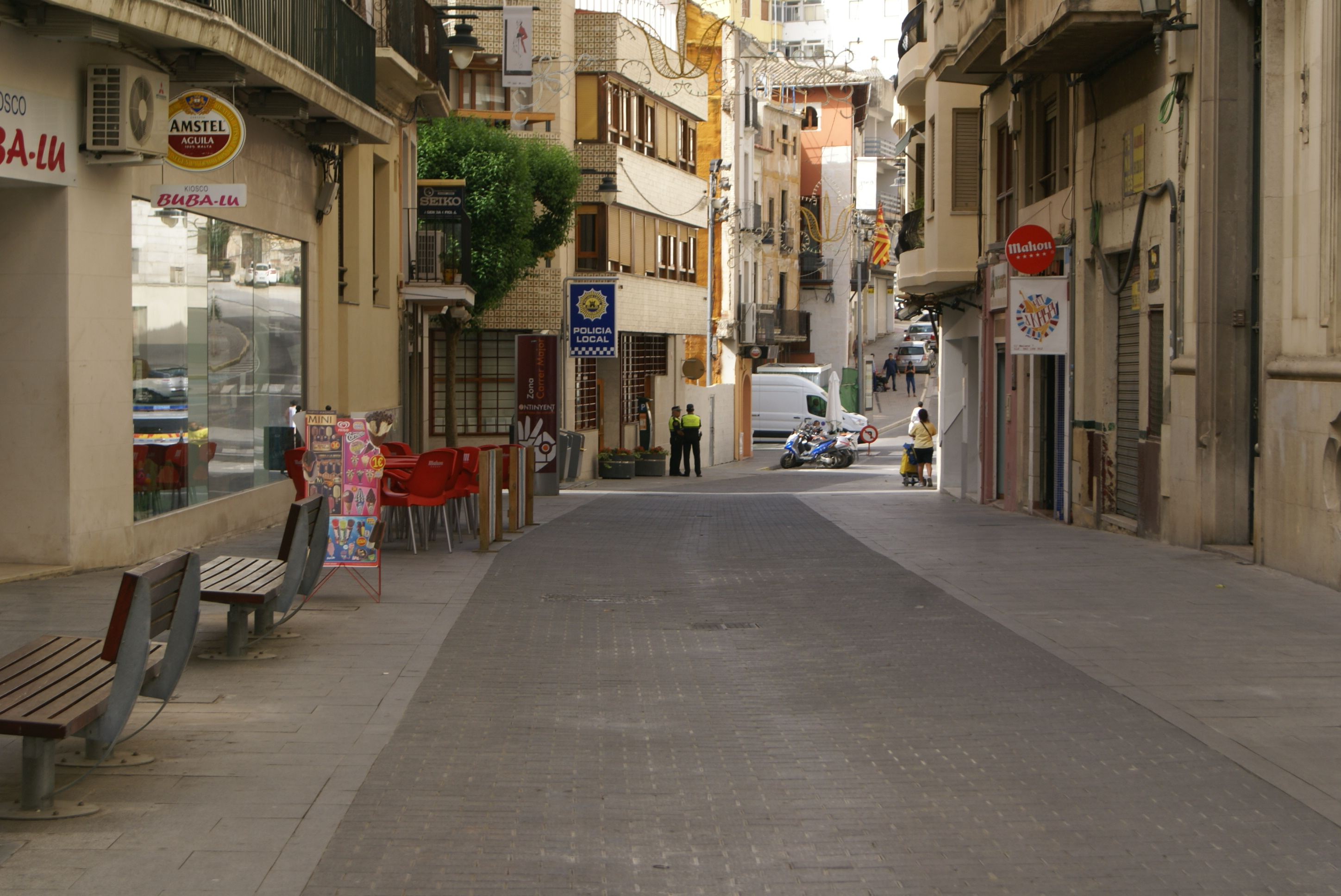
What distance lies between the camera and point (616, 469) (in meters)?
39.6

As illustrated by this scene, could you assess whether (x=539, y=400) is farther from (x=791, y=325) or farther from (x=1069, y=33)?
(x=791, y=325)

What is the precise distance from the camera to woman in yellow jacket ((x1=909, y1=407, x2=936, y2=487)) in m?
33.5

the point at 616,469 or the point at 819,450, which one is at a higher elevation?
the point at 819,450

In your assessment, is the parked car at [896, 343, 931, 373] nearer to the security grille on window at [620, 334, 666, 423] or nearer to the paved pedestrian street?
the security grille on window at [620, 334, 666, 423]

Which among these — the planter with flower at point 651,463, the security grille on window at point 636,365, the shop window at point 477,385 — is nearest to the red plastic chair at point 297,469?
the shop window at point 477,385

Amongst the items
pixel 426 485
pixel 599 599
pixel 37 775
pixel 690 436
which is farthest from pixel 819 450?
pixel 37 775

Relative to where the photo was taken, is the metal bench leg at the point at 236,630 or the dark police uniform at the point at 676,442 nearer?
the metal bench leg at the point at 236,630

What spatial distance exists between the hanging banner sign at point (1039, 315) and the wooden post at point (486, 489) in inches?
280

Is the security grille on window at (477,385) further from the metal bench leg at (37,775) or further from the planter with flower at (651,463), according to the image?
the metal bench leg at (37,775)

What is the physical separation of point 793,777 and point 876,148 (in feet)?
275

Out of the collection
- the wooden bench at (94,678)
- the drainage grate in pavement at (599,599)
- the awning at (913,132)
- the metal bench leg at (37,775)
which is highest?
the awning at (913,132)

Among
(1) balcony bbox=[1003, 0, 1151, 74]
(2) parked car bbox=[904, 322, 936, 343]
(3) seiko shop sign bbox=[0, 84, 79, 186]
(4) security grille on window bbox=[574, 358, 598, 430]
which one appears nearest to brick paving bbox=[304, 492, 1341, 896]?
(3) seiko shop sign bbox=[0, 84, 79, 186]

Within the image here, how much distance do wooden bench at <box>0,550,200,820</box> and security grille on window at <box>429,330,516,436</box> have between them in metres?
30.9

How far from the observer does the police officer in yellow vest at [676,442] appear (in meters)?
41.3
